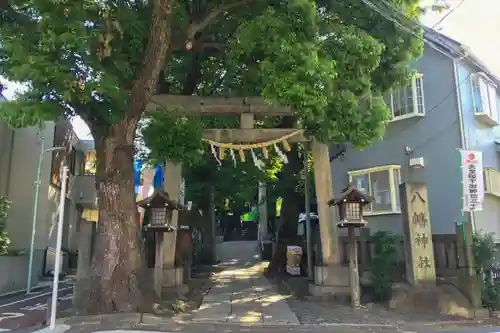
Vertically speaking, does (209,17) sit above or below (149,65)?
above

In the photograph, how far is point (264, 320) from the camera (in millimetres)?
10547

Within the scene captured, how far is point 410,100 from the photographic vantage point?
55.3ft

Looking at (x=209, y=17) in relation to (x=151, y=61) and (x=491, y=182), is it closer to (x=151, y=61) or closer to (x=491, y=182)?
(x=151, y=61)

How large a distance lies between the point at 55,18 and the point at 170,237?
284 inches

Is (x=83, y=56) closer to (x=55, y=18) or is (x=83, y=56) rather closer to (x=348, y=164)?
(x=55, y=18)

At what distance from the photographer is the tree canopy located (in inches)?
349

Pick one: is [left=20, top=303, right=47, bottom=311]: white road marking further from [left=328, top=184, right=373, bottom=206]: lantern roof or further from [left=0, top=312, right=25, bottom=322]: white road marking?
[left=328, top=184, right=373, bottom=206]: lantern roof

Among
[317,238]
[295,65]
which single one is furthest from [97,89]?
[317,238]

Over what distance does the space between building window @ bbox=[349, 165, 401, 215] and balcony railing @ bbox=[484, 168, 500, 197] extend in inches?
114

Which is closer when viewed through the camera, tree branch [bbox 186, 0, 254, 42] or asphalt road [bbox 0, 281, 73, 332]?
asphalt road [bbox 0, 281, 73, 332]

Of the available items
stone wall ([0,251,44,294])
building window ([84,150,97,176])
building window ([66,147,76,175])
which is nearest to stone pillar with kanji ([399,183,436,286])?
stone wall ([0,251,44,294])

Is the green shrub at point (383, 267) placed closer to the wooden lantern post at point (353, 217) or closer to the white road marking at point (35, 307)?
the wooden lantern post at point (353, 217)

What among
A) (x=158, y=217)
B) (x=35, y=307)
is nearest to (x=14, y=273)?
(x=35, y=307)

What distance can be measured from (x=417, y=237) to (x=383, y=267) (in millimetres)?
1220
